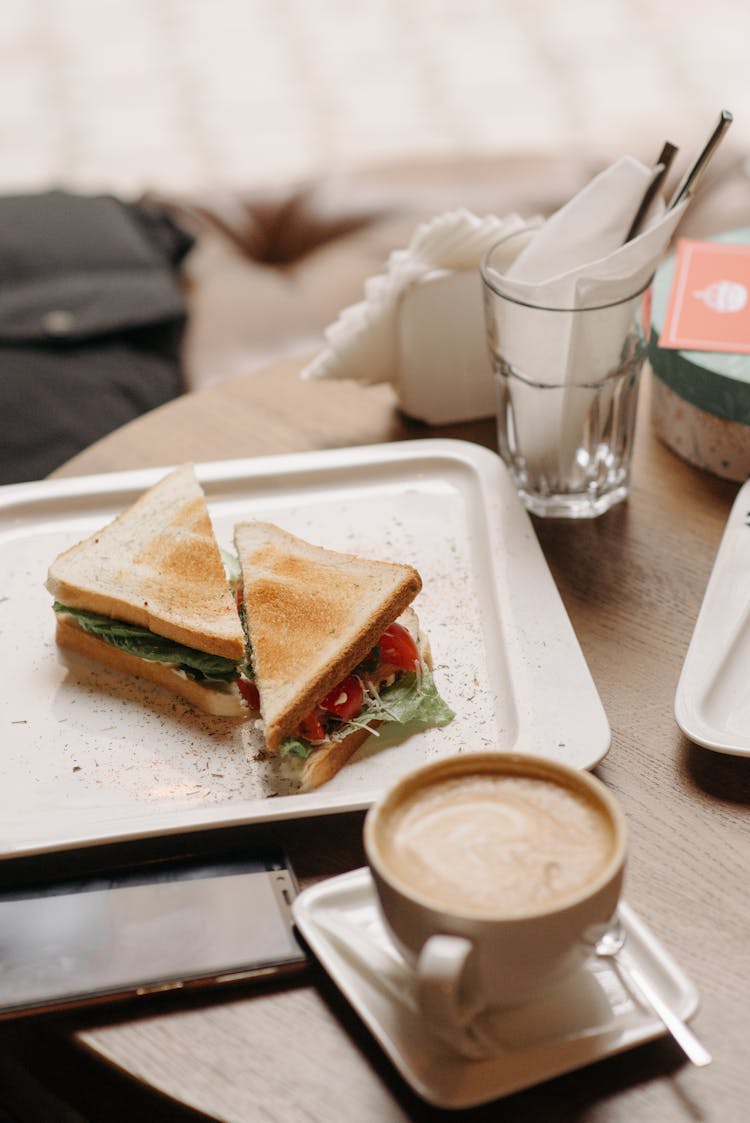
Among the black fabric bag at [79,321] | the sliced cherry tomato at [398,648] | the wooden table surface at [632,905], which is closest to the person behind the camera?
the wooden table surface at [632,905]

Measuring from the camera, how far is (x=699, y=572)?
1.36 meters

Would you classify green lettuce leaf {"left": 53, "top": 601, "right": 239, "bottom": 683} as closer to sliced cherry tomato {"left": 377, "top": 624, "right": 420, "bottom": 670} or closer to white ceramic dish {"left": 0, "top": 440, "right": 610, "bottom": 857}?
white ceramic dish {"left": 0, "top": 440, "right": 610, "bottom": 857}

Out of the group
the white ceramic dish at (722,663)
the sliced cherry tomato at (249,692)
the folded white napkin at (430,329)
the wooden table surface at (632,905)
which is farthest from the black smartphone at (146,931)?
the folded white napkin at (430,329)

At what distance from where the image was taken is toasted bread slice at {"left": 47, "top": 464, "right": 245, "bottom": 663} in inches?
49.3

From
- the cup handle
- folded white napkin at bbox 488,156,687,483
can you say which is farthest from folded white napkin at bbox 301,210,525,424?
the cup handle

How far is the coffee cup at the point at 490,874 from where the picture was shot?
0.73 meters

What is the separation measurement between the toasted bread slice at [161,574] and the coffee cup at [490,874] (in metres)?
0.45

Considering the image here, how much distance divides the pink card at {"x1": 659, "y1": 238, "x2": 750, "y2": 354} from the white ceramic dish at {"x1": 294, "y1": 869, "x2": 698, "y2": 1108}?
791 millimetres

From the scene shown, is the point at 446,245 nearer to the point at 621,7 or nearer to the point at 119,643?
the point at 119,643

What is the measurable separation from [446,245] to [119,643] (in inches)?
25.4

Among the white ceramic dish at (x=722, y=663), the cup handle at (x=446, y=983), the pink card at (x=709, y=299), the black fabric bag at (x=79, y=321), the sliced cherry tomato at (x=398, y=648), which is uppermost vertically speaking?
the pink card at (x=709, y=299)

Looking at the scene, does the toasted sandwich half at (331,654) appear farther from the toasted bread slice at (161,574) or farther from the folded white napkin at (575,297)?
the folded white napkin at (575,297)

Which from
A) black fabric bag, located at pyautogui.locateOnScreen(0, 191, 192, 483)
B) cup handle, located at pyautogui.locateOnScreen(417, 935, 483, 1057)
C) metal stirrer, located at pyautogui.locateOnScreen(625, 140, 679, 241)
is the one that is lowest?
black fabric bag, located at pyautogui.locateOnScreen(0, 191, 192, 483)

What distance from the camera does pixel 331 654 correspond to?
3.86 feet
